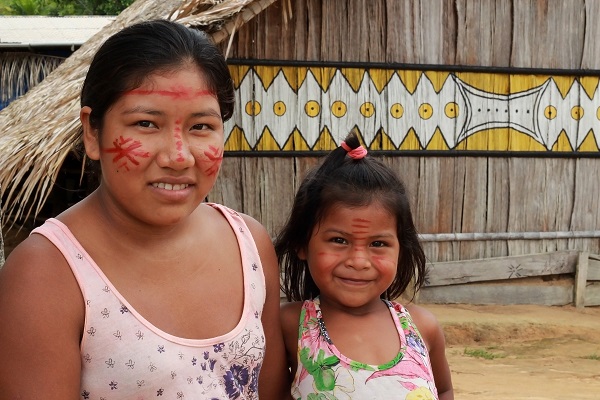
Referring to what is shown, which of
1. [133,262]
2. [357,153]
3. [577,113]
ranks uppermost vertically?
[577,113]

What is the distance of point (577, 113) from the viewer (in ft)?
22.8

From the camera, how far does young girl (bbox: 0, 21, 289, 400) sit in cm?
167

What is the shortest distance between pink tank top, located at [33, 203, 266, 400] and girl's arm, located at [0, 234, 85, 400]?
47 millimetres

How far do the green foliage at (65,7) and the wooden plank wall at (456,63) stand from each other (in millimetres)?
15926

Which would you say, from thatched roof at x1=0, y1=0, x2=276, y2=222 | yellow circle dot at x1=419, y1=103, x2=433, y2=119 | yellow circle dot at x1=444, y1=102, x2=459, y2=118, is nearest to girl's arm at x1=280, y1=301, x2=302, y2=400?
thatched roof at x1=0, y1=0, x2=276, y2=222

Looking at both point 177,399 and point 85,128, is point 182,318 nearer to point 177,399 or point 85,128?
point 177,399

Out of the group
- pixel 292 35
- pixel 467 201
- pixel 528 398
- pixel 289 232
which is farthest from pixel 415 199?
pixel 289 232

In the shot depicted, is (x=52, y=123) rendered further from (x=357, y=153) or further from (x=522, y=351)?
(x=522, y=351)

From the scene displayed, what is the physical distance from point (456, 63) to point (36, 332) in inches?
216

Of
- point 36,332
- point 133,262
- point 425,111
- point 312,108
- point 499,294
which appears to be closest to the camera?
point 36,332

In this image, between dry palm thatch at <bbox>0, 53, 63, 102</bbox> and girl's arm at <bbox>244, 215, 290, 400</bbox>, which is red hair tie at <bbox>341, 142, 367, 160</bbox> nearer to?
girl's arm at <bbox>244, 215, 290, 400</bbox>

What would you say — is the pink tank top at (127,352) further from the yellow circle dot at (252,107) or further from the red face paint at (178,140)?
the yellow circle dot at (252,107)

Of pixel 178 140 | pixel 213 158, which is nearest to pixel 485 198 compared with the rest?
pixel 213 158

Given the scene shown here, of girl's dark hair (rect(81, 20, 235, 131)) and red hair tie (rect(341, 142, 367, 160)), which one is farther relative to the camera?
red hair tie (rect(341, 142, 367, 160))
